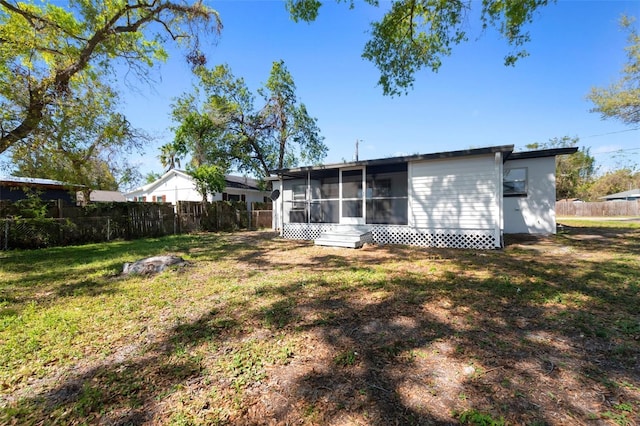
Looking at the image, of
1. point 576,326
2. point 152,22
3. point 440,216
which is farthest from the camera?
point 152,22

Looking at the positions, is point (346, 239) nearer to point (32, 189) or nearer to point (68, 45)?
point (68, 45)

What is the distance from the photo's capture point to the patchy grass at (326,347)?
6.21ft

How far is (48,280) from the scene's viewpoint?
5379 millimetres

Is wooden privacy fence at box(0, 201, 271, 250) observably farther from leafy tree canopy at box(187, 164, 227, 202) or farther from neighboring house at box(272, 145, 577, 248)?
neighboring house at box(272, 145, 577, 248)

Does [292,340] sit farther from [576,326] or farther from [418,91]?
[418,91]

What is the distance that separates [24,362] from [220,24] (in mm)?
10545

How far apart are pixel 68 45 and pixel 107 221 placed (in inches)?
250

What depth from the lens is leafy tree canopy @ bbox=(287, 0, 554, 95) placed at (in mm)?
7742

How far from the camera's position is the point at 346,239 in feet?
29.5

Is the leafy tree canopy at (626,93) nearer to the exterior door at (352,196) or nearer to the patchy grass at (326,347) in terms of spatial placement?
the patchy grass at (326,347)

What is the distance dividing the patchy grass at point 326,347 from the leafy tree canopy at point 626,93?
14.6 meters

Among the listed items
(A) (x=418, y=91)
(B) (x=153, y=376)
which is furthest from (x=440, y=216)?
(B) (x=153, y=376)

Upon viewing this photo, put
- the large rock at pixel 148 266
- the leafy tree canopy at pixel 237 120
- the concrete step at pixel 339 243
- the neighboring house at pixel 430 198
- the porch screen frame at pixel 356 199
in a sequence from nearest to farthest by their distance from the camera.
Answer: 1. the large rock at pixel 148 266
2. the neighboring house at pixel 430 198
3. the concrete step at pixel 339 243
4. the porch screen frame at pixel 356 199
5. the leafy tree canopy at pixel 237 120

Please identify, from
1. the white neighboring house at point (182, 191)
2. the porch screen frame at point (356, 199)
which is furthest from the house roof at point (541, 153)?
the white neighboring house at point (182, 191)
